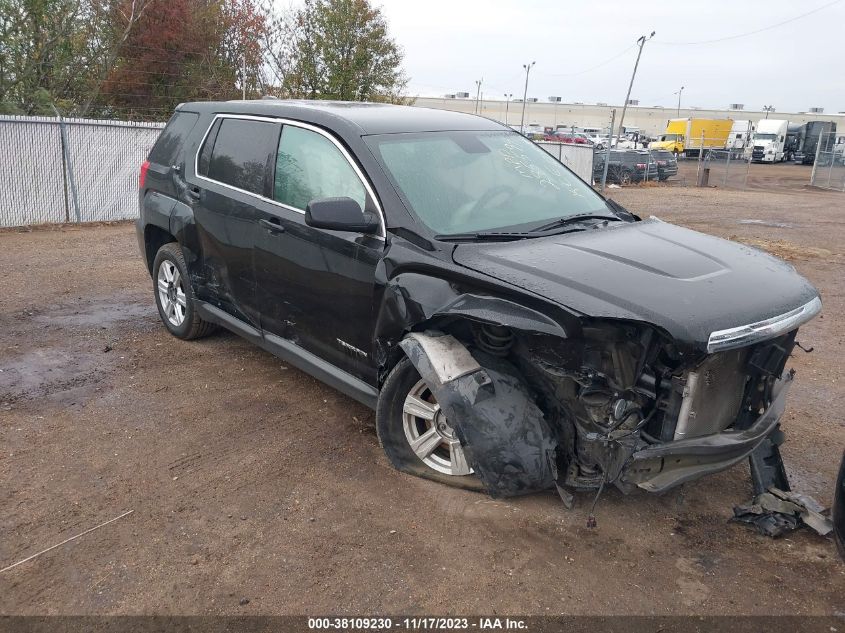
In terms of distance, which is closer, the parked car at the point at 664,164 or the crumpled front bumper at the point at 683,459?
the crumpled front bumper at the point at 683,459

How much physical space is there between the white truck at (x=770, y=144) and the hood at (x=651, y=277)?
50.3 meters

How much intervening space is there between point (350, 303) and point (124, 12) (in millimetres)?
18124

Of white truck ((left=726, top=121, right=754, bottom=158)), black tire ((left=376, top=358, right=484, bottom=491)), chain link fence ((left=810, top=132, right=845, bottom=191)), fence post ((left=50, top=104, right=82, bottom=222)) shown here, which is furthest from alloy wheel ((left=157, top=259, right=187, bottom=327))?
white truck ((left=726, top=121, right=754, bottom=158))

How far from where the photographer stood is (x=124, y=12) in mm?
18547

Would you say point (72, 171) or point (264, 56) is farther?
point (264, 56)

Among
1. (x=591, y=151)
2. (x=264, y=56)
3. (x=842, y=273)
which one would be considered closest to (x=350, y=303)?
(x=842, y=273)

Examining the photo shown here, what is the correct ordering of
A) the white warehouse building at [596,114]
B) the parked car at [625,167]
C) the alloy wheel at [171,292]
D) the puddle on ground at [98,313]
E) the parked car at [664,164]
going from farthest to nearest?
the white warehouse building at [596,114]
the parked car at [664,164]
the parked car at [625,167]
the puddle on ground at [98,313]
the alloy wheel at [171,292]

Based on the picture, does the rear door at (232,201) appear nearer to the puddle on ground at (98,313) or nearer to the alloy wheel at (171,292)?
the alloy wheel at (171,292)

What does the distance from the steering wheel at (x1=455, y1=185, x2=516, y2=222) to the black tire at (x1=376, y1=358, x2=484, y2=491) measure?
86cm

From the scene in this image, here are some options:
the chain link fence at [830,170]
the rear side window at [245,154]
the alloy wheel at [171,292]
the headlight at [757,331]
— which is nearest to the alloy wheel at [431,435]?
the headlight at [757,331]

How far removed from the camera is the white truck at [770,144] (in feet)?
160

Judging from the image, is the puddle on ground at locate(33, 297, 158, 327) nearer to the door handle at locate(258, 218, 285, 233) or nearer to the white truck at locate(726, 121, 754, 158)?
the door handle at locate(258, 218, 285, 233)

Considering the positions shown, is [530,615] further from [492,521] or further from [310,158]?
[310,158]

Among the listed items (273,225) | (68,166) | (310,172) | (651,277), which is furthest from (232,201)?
(68,166)
